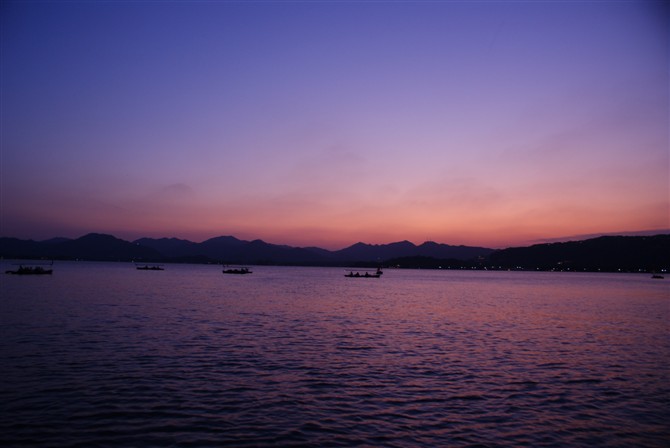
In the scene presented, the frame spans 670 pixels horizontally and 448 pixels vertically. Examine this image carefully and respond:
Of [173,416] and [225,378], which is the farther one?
[225,378]

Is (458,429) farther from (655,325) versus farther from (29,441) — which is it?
(655,325)

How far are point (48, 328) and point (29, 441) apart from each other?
2530cm

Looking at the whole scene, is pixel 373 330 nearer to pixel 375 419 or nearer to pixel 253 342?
pixel 253 342

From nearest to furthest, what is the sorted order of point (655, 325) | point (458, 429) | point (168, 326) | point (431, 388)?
1. point (458, 429)
2. point (431, 388)
3. point (168, 326)
4. point (655, 325)

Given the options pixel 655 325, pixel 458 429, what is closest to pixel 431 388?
pixel 458 429

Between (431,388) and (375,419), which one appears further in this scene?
(431,388)

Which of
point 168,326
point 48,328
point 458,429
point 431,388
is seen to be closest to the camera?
point 458,429

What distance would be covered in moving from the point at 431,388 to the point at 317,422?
6.70 metres

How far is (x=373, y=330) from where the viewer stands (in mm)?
39031

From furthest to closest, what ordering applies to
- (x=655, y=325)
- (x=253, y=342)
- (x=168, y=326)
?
(x=655, y=325)
(x=168, y=326)
(x=253, y=342)

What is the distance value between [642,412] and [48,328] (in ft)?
125

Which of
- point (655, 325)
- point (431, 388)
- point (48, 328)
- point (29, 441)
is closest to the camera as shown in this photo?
point (29, 441)

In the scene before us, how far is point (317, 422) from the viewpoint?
16031mm

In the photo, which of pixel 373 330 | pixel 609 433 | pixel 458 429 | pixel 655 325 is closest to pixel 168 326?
pixel 373 330
